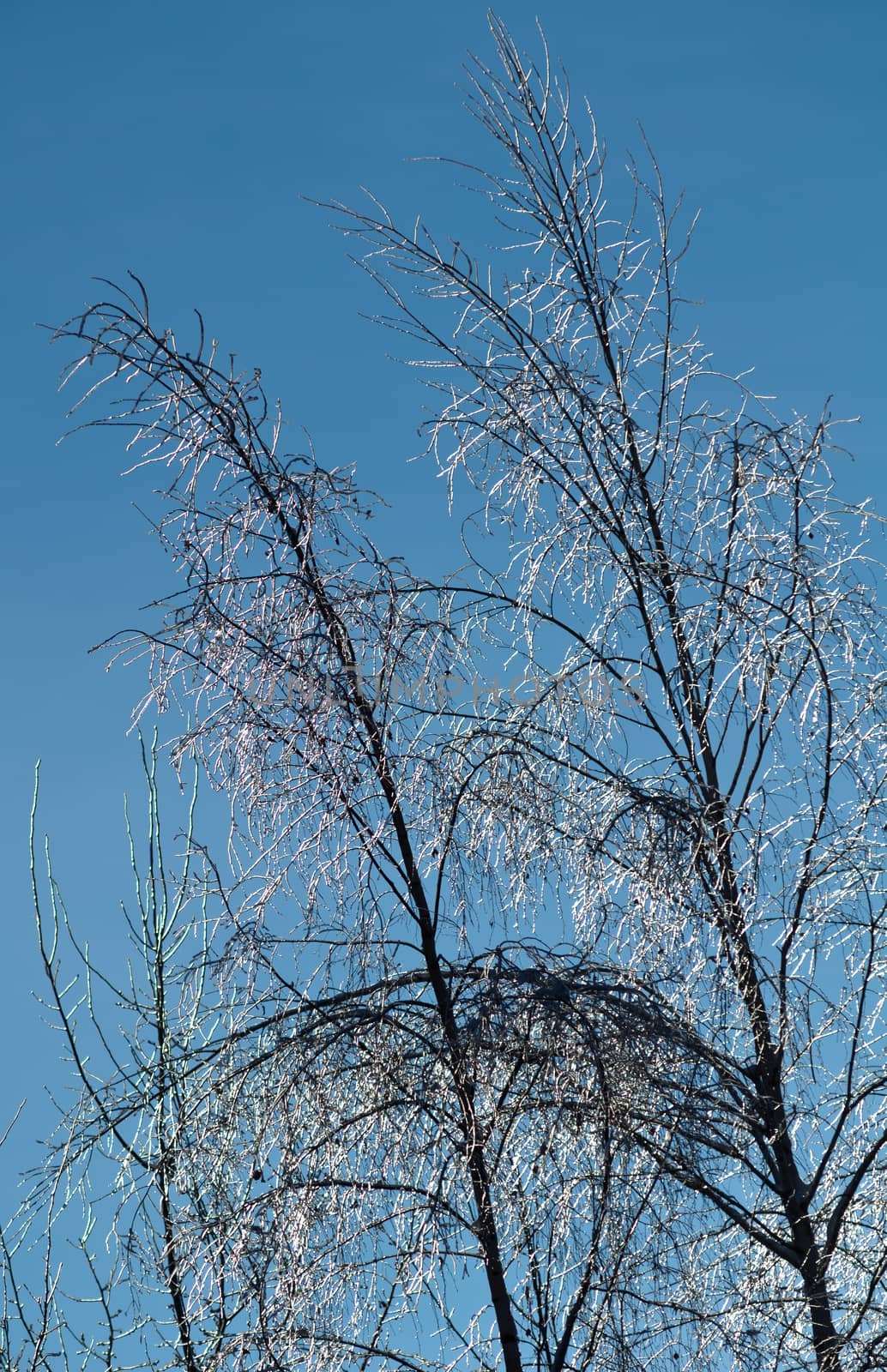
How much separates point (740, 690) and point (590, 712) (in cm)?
54

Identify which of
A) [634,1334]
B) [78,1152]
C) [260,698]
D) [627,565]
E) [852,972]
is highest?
[627,565]

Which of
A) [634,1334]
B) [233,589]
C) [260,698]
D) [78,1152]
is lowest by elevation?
[634,1334]

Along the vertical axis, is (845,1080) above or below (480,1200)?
above

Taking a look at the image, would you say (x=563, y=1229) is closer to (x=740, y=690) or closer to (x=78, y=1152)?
(x=78, y=1152)

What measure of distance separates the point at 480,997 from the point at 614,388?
8.01 feet

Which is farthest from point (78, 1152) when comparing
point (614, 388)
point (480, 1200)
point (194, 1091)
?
point (614, 388)

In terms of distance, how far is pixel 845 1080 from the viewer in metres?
4.56

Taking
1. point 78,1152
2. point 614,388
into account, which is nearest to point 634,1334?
point 78,1152

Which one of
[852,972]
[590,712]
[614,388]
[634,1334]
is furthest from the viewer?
[614,388]

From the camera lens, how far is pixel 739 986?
4660 millimetres

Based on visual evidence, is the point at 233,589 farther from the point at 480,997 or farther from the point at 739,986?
the point at 739,986

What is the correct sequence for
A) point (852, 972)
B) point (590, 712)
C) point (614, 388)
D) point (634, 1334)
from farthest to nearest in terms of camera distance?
point (614, 388)
point (590, 712)
point (852, 972)
point (634, 1334)

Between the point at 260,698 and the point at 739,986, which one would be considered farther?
the point at 739,986

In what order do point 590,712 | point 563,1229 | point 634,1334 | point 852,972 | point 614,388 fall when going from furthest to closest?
1. point 614,388
2. point 590,712
3. point 852,972
4. point 634,1334
5. point 563,1229
